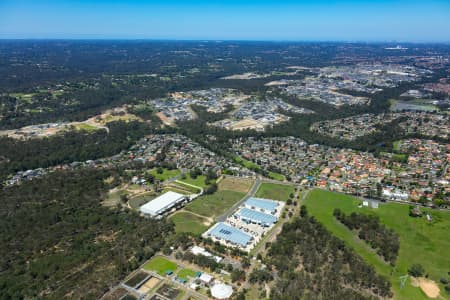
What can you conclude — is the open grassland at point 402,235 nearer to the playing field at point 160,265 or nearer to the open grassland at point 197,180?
the open grassland at point 197,180

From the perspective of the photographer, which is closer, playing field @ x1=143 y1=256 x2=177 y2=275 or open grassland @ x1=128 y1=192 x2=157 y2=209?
playing field @ x1=143 y1=256 x2=177 y2=275

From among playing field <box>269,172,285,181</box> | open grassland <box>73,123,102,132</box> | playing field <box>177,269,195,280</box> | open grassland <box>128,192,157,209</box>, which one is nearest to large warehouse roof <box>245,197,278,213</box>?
playing field <box>269,172,285,181</box>

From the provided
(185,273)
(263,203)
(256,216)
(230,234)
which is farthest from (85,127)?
(185,273)

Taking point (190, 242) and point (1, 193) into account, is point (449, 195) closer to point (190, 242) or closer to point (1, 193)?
point (190, 242)

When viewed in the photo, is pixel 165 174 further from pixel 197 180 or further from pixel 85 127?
pixel 85 127

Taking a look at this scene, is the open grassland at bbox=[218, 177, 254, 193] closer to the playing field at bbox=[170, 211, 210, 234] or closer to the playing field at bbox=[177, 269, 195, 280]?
the playing field at bbox=[170, 211, 210, 234]

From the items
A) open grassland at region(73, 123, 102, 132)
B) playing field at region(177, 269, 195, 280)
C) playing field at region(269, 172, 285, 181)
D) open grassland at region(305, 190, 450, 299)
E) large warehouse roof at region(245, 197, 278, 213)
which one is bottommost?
playing field at region(177, 269, 195, 280)

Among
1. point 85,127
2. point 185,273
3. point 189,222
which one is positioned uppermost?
point 85,127
